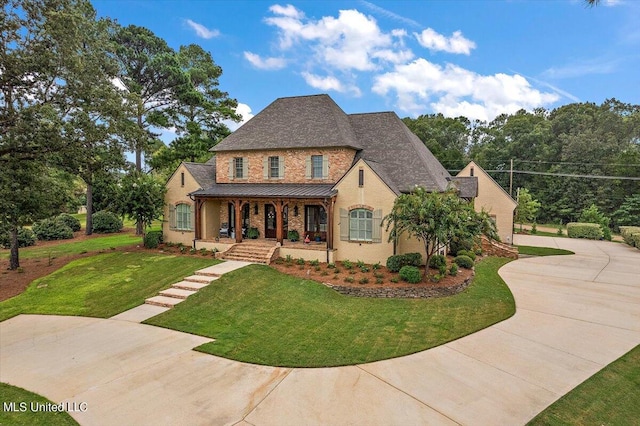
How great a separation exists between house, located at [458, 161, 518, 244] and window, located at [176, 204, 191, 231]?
865 inches

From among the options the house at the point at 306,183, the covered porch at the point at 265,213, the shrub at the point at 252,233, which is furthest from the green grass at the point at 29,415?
the shrub at the point at 252,233

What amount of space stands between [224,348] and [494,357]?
7118mm

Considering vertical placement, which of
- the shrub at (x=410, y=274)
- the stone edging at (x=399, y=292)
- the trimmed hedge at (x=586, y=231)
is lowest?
the stone edging at (x=399, y=292)

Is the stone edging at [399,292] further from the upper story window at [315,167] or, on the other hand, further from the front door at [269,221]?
the front door at [269,221]

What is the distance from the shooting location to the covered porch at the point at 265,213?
18719 mm

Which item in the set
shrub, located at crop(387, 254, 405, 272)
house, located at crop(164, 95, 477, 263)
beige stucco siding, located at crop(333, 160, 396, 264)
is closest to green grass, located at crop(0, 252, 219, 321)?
house, located at crop(164, 95, 477, 263)

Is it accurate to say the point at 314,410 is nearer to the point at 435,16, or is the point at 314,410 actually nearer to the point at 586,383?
the point at 586,383

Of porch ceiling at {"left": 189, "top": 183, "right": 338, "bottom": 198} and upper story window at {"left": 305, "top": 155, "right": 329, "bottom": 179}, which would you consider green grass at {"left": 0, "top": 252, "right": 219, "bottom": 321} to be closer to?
porch ceiling at {"left": 189, "top": 183, "right": 338, "bottom": 198}

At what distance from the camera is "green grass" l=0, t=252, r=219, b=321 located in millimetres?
12852

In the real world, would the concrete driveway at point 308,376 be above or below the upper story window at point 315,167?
below

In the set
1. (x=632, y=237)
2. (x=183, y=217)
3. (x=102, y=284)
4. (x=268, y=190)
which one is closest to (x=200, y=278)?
(x=102, y=284)

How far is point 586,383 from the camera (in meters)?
7.44

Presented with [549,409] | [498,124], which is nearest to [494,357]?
[549,409]

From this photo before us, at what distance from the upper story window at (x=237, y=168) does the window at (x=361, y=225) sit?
865 centimetres
